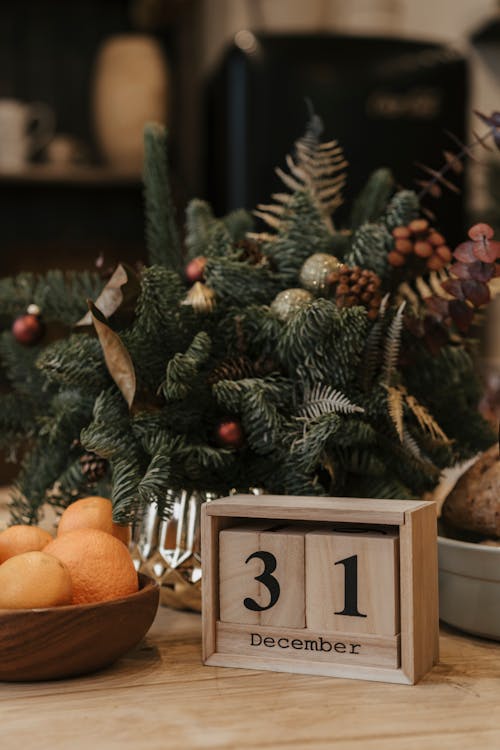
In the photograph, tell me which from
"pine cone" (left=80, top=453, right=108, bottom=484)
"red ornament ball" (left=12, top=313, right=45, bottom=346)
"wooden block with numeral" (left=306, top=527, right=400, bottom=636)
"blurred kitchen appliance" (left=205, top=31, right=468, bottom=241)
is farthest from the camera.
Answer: "blurred kitchen appliance" (left=205, top=31, right=468, bottom=241)

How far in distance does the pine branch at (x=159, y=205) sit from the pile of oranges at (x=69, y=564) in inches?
13.9

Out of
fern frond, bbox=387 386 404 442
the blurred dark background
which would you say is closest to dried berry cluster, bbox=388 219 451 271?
fern frond, bbox=387 386 404 442

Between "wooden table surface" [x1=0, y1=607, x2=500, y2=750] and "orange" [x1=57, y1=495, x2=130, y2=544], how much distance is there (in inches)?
4.4

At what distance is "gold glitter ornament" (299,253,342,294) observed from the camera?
0.88 m

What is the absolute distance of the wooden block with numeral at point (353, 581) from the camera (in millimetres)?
697

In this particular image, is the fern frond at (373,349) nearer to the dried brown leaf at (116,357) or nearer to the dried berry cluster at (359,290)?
the dried berry cluster at (359,290)

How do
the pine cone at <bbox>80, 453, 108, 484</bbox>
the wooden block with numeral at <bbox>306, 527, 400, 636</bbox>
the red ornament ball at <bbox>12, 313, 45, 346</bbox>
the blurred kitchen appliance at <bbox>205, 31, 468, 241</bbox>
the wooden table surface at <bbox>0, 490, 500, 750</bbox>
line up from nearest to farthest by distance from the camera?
the wooden table surface at <bbox>0, 490, 500, 750</bbox>
the wooden block with numeral at <bbox>306, 527, 400, 636</bbox>
the pine cone at <bbox>80, 453, 108, 484</bbox>
the red ornament ball at <bbox>12, 313, 45, 346</bbox>
the blurred kitchen appliance at <bbox>205, 31, 468, 241</bbox>

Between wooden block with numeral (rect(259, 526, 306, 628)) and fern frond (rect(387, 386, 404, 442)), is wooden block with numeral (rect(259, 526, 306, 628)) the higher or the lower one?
the lower one

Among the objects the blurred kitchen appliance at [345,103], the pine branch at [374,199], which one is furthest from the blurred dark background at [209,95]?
the pine branch at [374,199]

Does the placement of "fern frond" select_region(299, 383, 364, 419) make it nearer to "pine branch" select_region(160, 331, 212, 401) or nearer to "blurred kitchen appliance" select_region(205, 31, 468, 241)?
"pine branch" select_region(160, 331, 212, 401)

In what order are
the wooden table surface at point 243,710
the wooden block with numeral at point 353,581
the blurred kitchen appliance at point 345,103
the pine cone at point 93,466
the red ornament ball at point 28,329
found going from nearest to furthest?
the wooden table surface at point 243,710 < the wooden block with numeral at point 353,581 < the pine cone at point 93,466 < the red ornament ball at point 28,329 < the blurred kitchen appliance at point 345,103

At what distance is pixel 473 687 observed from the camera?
0.69 m

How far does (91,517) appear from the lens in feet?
2.64

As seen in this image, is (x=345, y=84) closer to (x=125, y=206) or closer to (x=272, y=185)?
(x=272, y=185)
